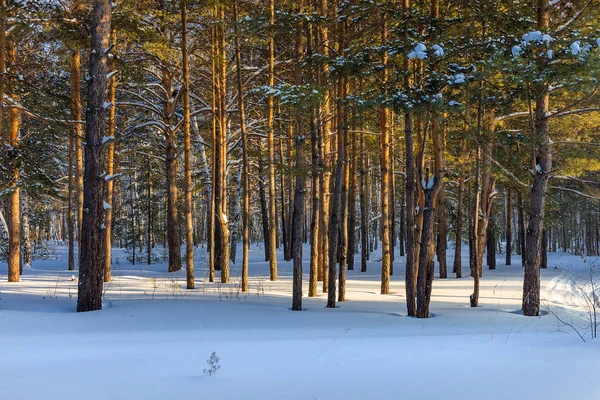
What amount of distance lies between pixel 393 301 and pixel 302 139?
517 centimetres

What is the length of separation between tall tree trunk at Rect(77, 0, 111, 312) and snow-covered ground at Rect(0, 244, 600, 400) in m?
0.59

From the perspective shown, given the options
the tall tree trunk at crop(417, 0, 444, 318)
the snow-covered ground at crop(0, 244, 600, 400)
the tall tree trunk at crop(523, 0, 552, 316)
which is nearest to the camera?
the snow-covered ground at crop(0, 244, 600, 400)

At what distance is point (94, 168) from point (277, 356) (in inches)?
250

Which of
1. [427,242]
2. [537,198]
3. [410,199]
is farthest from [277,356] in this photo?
[537,198]

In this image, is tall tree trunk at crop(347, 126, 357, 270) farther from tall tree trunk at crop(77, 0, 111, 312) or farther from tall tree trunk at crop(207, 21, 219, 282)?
tall tree trunk at crop(77, 0, 111, 312)

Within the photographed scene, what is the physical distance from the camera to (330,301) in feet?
36.1

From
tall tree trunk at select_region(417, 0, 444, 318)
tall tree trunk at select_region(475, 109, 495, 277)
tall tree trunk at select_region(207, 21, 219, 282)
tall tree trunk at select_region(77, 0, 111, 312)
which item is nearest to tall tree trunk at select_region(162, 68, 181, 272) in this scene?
tall tree trunk at select_region(207, 21, 219, 282)

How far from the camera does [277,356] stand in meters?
4.93

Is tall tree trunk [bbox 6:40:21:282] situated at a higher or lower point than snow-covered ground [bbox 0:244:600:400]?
higher

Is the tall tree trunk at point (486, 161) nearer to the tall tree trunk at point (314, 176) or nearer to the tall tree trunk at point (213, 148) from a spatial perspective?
the tall tree trunk at point (314, 176)

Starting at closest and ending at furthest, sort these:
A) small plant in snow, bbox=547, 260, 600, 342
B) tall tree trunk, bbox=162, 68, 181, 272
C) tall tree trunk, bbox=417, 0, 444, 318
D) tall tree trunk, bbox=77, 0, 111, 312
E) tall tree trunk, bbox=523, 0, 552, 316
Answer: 1. small plant in snow, bbox=547, 260, 600, 342
2. tall tree trunk, bbox=77, 0, 111, 312
3. tall tree trunk, bbox=417, 0, 444, 318
4. tall tree trunk, bbox=523, 0, 552, 316
5. tall tree trunk, bbox=162, 68, 181, 272

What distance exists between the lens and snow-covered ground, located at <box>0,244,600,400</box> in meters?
3.79

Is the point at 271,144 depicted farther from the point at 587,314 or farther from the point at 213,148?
the point at 587,314

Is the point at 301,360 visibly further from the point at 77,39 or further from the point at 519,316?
the point at 77,39
